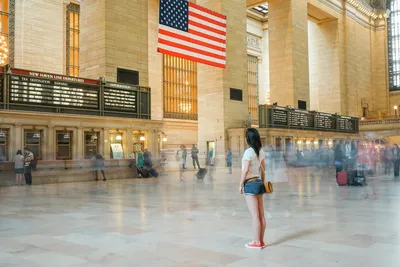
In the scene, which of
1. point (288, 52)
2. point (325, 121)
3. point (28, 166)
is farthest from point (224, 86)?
point (28, 166)

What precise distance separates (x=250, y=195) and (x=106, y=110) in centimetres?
1112

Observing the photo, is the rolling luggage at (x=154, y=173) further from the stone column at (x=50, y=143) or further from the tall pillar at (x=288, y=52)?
the tall pillar at (x=288, y=52)

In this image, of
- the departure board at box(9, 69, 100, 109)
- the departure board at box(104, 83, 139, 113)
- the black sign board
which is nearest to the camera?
the departure board at box(9, 69, 100, 109)

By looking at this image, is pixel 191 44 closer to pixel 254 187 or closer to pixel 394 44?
pixel 254 187

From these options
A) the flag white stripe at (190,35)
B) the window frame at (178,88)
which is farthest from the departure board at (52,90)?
the window frame at (178,88)

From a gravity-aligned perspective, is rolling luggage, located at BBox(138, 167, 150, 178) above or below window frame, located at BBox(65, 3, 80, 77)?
below

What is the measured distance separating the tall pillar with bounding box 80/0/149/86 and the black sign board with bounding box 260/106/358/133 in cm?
807

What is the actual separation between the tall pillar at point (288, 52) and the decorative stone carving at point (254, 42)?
9433 mm

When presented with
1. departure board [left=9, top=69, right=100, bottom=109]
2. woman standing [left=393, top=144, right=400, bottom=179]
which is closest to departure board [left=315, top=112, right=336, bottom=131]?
woman standing [left=393, top=144, right=400, bottom=179]

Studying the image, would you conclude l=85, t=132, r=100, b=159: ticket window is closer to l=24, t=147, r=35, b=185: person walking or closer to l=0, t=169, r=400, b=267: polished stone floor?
l=24, t=147, r=35, b=185: person walking

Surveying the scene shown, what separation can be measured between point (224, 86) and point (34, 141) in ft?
35.3

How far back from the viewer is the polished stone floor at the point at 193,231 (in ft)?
12.4

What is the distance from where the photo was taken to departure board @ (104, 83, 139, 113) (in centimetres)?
1464

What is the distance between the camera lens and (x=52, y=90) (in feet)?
42.6
